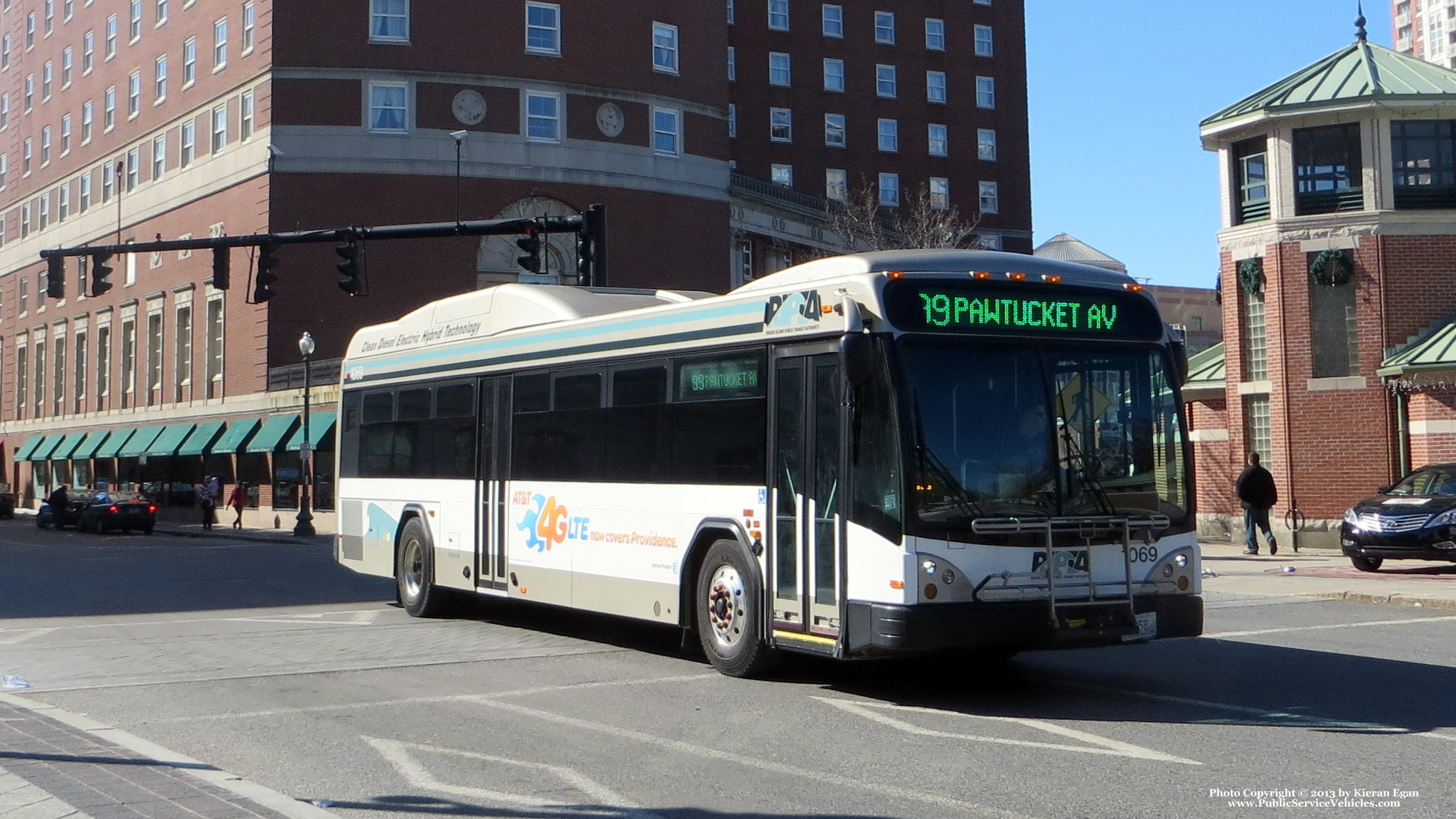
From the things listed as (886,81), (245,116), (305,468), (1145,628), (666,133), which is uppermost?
(886,81)

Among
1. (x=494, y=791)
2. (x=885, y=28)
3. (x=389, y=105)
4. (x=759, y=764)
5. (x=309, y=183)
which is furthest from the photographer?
(x=885, y=28)

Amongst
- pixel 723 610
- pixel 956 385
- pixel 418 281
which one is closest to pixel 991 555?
pixel 956 385

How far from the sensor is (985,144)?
7969 centimetres

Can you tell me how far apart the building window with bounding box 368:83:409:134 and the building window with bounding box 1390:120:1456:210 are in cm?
3336

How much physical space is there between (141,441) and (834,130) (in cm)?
3675

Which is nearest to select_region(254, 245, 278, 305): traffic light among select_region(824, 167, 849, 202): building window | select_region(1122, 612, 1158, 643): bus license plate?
select_region(1122, 612, 1158, 643): bus license plate

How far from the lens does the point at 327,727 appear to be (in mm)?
9594

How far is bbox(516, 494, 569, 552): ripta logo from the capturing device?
14125mm

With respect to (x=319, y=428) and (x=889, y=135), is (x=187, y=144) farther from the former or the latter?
(x=889, y=135)

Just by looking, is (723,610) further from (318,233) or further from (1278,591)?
(318,233)

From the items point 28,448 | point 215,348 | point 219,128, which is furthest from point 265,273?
point 28,448

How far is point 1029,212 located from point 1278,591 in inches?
2515

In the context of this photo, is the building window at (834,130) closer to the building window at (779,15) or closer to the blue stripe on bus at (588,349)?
the building window at (779,15)

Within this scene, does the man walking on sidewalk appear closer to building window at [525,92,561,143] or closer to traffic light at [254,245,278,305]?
traffic light at [254,245,278,305]
